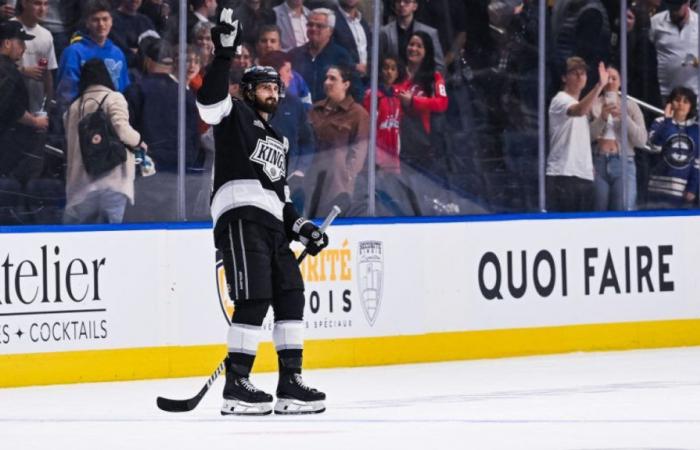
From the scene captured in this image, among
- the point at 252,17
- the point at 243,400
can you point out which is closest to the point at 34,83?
the point at 252,17

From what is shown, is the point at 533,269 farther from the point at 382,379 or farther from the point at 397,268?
the point at 382,379

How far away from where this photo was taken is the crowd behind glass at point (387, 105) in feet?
31.5

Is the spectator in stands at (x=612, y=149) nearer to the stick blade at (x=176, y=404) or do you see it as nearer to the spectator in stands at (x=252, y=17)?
the spectator in stands at (x=252, y=17)

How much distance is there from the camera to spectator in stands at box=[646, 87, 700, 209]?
12086 mm

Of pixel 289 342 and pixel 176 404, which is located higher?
pixel 289 342

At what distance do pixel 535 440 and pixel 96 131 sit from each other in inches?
147

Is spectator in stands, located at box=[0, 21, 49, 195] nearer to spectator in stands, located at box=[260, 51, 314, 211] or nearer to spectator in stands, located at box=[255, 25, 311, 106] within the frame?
spectator in stands, located at box=[255, 25, 311, 106]

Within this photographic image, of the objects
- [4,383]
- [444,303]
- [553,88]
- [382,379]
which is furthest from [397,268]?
[4,383]

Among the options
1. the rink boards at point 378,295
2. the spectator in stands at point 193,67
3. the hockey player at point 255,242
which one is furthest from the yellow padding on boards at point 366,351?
the hockey player at point 255,242

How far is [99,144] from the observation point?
9773 millimetres

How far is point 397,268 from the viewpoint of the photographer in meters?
10.6

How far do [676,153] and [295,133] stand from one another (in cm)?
284

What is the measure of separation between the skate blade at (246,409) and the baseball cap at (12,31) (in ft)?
8.35

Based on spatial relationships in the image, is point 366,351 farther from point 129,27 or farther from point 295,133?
point 129,27
